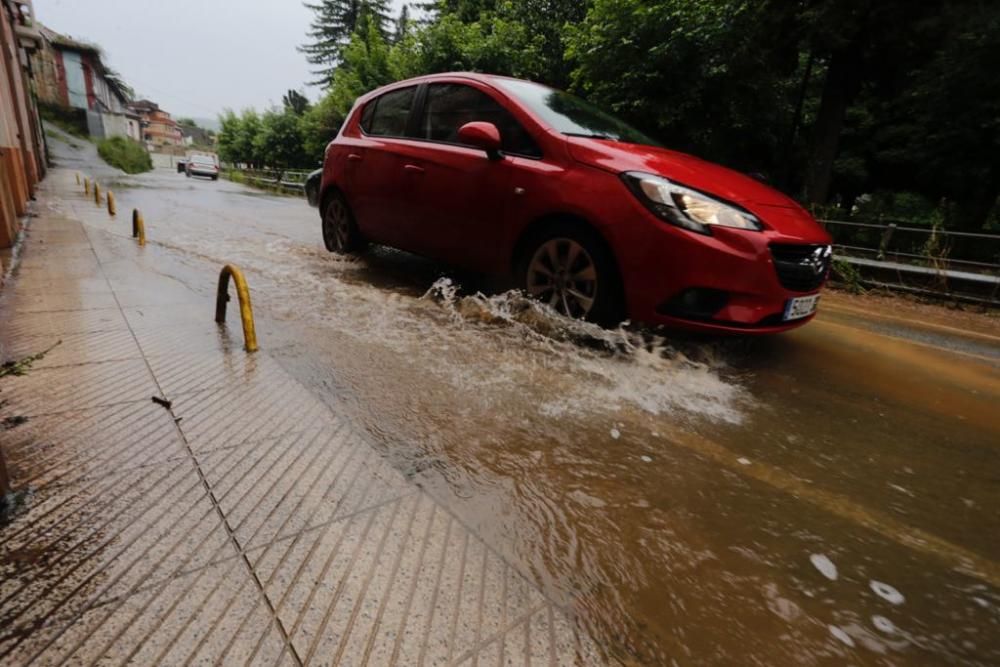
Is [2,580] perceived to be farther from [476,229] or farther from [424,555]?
[476,229]

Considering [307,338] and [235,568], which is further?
[307,338]

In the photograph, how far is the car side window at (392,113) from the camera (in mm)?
4504

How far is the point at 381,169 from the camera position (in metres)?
4.53

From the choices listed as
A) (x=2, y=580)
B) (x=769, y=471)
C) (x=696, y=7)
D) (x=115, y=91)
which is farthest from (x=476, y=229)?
(x=115, y=91)

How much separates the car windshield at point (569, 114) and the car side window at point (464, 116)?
0.17 meters

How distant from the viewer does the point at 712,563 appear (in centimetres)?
156

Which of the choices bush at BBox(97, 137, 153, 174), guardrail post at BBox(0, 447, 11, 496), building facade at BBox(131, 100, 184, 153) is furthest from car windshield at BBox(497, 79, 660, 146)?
building facade at BBox(131, 100, 184, 153)

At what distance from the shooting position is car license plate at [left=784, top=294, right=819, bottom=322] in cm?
294

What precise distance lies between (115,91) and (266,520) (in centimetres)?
7208

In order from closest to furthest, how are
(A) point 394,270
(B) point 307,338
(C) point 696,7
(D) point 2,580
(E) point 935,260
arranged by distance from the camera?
(D) point 2,580 < (B) point 307,338 < (A) point 394,270 < (E) point 935,260 < (C) point 696,7

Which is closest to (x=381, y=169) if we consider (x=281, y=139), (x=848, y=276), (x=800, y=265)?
(x=800, y=265)

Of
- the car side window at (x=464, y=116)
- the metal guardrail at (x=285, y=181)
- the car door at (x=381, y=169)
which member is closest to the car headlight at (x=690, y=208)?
the car side window at (x=464, y=116)

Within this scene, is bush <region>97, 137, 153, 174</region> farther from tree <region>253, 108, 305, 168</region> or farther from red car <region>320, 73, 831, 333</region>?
red car <region>320, 73, 831, 333</region>

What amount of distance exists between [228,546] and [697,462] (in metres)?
1.72
